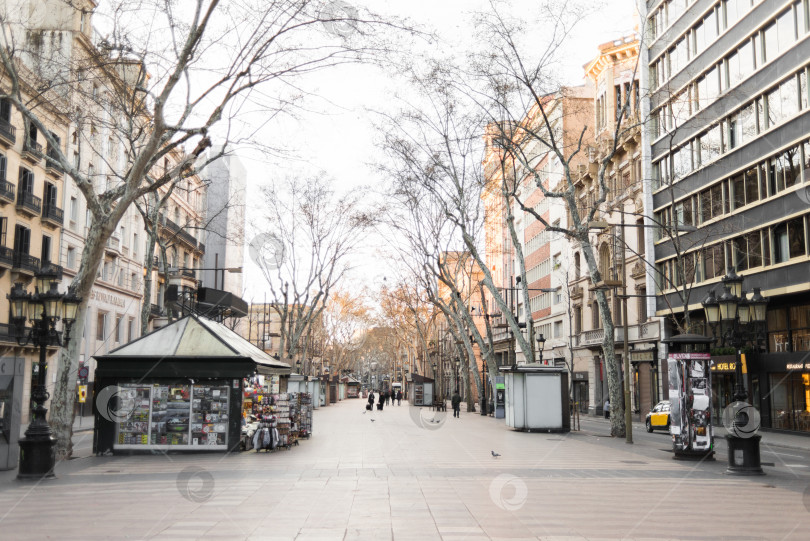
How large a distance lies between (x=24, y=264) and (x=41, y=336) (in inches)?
825

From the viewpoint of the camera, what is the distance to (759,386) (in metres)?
32.2

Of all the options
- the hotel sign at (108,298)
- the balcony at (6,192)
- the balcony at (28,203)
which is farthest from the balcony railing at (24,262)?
the hotel sign at (108,298)

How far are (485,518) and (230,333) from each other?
1528cm

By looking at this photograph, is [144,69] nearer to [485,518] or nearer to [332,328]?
[485,518]

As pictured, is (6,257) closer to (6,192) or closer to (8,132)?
(6,192)

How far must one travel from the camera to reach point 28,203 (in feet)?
112

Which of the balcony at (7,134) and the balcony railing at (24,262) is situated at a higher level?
the balcony at (7,134)

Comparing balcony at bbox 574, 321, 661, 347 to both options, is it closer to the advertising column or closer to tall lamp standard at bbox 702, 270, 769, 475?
the advertising column

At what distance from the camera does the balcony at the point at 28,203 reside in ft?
111

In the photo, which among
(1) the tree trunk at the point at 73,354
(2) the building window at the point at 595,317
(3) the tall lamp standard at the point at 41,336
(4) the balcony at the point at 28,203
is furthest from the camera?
(2) the building window at the point at 595,317

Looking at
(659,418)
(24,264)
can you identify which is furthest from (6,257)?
(659,418)

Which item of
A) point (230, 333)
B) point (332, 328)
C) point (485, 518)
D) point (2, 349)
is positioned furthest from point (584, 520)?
point (332, 328)

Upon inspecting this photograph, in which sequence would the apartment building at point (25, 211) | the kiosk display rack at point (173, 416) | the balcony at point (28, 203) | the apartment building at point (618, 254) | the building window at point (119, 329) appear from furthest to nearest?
1. the building window at point (119, 329)
2. the apartment building at point (618, 254)
3. the balcony at point (28, 203)
4. the apartment building at point (25, 211)
5. the kiosk display rack at point (173, 416)

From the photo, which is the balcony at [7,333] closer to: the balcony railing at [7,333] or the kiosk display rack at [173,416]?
the balcony railing at [7,333]
